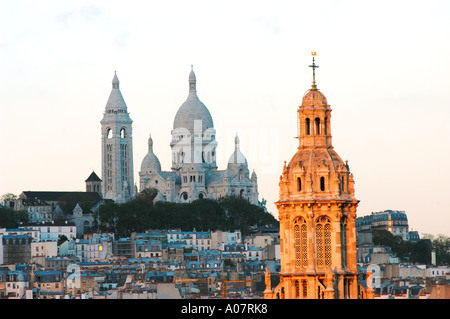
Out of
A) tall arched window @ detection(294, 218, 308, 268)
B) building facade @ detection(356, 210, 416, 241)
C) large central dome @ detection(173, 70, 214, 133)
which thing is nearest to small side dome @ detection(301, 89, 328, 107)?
tall arched window @ detection(294, 218, 308, 268)

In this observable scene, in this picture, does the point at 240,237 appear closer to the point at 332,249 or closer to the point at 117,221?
the point at 117,221

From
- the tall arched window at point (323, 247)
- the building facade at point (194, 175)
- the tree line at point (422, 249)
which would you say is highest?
the building facade at point (194, 175)

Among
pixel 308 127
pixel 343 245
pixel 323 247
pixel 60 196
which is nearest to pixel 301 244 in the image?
pixel 323 247

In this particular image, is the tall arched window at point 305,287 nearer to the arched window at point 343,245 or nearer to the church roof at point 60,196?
the arched window at point 343,245

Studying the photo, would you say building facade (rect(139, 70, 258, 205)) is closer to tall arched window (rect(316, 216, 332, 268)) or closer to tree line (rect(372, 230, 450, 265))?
tree line (rect(372, 230, 450, 265))

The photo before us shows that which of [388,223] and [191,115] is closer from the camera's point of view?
[388,223]

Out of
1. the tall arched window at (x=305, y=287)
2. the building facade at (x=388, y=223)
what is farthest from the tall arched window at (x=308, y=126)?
the building facade at (x=388, y=223)

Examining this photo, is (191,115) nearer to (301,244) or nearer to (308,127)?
(308,127)
